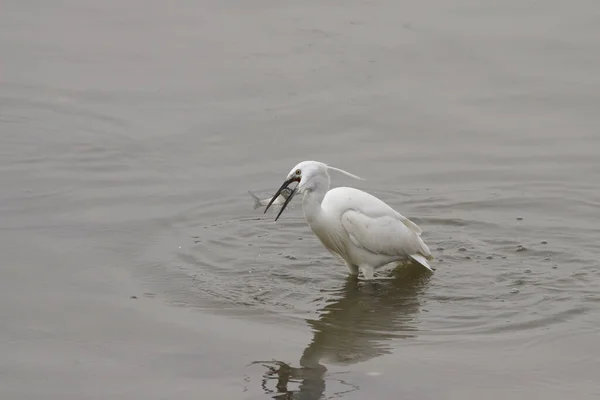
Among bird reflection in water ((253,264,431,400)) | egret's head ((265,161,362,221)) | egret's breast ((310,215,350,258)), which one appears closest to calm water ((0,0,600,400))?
bird reflection in water ((253,264,431,400))

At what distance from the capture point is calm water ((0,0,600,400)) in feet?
23.1

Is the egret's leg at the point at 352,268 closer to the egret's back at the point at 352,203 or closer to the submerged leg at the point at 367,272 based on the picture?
the submerged leg at the point at 367,272

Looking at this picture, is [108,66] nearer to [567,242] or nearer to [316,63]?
[316,63]

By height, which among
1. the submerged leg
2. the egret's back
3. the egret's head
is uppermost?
the egret's head

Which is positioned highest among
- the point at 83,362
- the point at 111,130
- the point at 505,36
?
the point at 505,36

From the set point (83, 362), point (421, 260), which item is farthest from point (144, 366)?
point (421, 260)

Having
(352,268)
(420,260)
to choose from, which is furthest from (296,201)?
(420,260)

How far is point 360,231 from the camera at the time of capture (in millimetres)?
8828

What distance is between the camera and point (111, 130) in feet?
40.2

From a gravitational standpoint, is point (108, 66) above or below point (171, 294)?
above

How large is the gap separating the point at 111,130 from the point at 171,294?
4417mm

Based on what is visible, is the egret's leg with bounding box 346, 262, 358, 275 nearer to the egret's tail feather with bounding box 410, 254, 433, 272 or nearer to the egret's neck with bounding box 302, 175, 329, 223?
the egret's tail feather with bounding box 410, 254, 433, 272

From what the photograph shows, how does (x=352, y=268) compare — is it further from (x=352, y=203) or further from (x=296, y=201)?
(x=296, y=201)

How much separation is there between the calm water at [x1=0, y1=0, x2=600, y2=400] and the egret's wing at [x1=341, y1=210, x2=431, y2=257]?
0.30 meters
